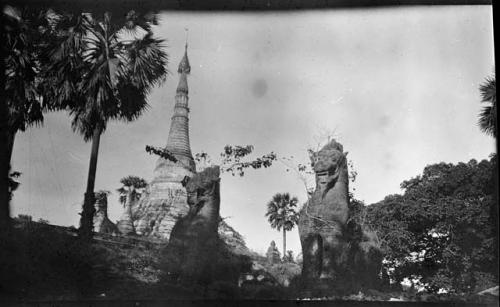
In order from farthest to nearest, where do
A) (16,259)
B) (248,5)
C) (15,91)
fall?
(15,91)
(16,259)
(248,5)

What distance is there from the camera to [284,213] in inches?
359

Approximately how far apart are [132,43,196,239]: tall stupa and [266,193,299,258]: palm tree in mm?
2070

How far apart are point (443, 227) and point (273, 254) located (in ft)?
15.7

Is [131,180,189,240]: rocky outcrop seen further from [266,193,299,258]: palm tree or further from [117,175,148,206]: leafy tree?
[266,193,299,258]: palm tree

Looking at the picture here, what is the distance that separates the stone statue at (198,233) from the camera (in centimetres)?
809

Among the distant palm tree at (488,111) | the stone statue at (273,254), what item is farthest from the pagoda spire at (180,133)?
the distant palm tree at (488,111)

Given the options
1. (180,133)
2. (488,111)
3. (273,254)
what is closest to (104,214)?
(180,133)

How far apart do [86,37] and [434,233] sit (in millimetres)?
9241

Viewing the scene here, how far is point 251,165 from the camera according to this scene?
354 inches

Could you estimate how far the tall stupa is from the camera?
1002 centimetres

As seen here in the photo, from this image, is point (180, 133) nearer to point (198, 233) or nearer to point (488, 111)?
point (198, 233)

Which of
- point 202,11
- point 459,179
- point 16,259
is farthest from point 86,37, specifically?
point 459,179

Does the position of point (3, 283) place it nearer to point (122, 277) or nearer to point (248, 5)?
point (122, 277)

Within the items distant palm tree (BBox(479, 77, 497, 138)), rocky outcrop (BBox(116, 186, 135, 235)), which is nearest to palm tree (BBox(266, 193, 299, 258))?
rocky outcrop (BBox(116, 186, 135, 235))
